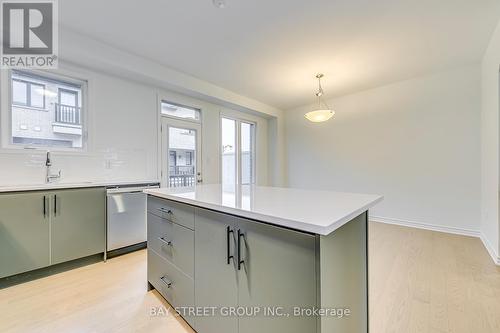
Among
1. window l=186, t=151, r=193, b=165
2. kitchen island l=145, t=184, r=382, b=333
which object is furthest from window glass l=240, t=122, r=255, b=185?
kitchen island l=145, t=184, r=382, b=333

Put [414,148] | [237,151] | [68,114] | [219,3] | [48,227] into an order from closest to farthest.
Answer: [219,3]
[48,227]
[68,114]
[414,148]
[237,151]

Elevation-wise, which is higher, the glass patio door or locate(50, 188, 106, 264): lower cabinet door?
the glass patio door

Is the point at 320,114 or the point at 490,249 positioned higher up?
the point at 320,114

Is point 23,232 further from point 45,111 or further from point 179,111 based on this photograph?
point 179,111

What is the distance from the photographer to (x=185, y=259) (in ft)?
4.79

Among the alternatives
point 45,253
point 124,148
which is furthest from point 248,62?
point 45,253

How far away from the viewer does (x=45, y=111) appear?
263cm

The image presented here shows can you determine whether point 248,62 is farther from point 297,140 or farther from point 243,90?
point 297,140

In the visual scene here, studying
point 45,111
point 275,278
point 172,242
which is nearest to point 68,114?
point 45,111

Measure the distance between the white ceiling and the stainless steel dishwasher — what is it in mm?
1868

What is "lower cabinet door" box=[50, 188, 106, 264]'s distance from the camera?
2.21 meters

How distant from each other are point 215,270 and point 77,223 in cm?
205

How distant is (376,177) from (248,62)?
3297 millimetres
